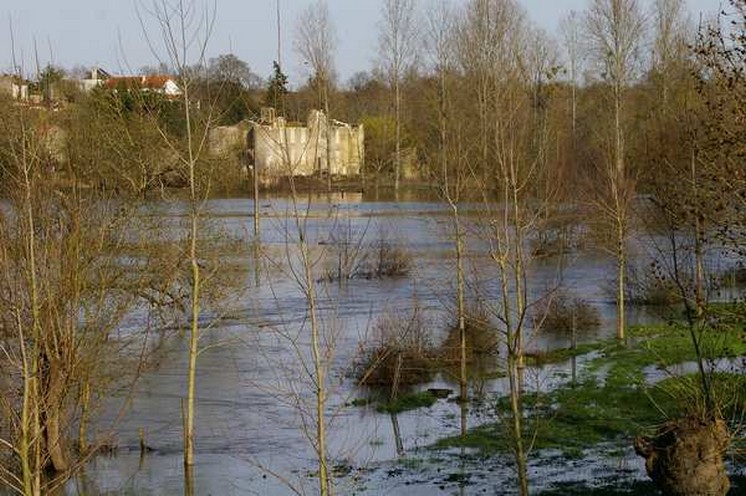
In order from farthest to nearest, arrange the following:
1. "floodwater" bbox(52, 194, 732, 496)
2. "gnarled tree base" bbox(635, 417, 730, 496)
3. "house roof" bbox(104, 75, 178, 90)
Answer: "house roof" bbox(104, 75, 178, 90), "floodwater" bbox(52, 194, 732, 496), "gnarled tree base" bbox(635, 417, 730, 496)

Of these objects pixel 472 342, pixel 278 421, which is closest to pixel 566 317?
pixel 472 342

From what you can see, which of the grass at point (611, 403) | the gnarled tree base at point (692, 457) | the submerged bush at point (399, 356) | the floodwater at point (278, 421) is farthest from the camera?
the submerged bush at point (399, 356)

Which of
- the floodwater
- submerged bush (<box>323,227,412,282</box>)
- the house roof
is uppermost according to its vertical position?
the house roof

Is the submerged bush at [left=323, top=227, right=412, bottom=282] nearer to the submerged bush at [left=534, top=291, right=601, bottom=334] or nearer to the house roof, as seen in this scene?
the submerged bush at [left=534, top=291, right=601, bottom=334]

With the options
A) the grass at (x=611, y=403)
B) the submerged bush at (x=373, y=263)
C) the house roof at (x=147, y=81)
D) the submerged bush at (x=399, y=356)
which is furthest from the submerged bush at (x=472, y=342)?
the submerged bush at (x=373, y=263)

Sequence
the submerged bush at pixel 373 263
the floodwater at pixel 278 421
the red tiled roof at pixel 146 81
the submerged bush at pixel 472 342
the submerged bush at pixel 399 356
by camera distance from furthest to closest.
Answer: the submerged bush at pixel 373 263 → the submerged bush at pixel 472 342 → the submerged bush at pixel 399 356 → the red tiled roof at pixel 146 81 → the floodwater at pixel 278 421

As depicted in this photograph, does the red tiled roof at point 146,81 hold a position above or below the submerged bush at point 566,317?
above

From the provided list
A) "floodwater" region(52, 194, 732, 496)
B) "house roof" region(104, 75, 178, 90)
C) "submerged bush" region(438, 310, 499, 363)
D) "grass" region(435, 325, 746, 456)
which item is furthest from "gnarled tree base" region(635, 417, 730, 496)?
"submerged bush" region(438, 310, 499, 363)

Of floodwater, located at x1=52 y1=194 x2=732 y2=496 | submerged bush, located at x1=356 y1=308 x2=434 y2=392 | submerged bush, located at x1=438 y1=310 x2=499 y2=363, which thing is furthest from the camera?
submerged bush, located at x1=438 y1=310 x2=499 y2=363

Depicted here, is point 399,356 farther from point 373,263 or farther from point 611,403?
point 373,263

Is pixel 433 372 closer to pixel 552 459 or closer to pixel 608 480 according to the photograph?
pixel 552 459

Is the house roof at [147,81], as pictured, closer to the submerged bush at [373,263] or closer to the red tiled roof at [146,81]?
the red tiled roof at [146,81]

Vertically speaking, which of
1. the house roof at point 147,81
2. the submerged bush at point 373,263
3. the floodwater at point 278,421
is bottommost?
the floodwater at point 278,421

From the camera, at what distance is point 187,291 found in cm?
2483
